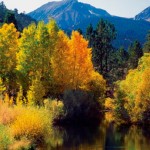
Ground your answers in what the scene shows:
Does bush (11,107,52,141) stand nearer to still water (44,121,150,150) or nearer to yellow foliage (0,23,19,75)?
still water (44,121,150,150)

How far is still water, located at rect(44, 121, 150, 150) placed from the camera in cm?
3955

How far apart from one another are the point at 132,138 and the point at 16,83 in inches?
882

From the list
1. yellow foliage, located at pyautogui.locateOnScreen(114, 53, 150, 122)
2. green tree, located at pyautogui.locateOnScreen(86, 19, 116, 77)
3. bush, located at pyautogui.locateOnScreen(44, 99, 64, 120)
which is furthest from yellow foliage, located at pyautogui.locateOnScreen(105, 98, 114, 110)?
green tree, located at pyautogui.locateOnScreen(86, 19, 116, 77)

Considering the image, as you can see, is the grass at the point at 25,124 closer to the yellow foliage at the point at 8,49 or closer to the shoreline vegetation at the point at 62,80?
the shoreline vegetation at the point at 62,80

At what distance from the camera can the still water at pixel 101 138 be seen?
39550 mm

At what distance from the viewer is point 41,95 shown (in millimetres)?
55500

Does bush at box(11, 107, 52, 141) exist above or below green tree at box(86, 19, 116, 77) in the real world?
below

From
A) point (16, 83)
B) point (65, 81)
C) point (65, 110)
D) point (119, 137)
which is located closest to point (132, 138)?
point (119, 137)

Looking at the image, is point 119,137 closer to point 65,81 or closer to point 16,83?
point 65,81

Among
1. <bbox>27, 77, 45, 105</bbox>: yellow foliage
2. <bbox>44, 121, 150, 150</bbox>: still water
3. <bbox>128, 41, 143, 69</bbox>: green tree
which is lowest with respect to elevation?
<bbox>44, 121, 150, 150</bbox>: still water

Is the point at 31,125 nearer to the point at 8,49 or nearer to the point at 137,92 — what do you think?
the point at 137,92

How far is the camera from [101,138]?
1773 inches

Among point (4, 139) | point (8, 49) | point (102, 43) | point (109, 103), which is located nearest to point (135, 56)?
point (102, 43)

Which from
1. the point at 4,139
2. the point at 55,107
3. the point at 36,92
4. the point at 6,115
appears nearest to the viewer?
the point at 4,139
